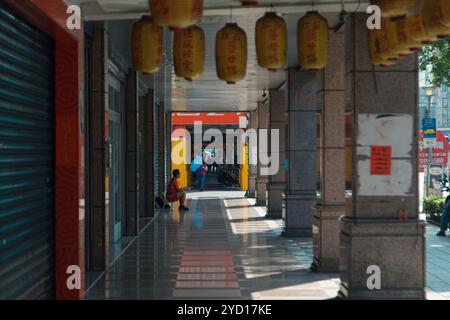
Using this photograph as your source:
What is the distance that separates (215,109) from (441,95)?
44.8 meters

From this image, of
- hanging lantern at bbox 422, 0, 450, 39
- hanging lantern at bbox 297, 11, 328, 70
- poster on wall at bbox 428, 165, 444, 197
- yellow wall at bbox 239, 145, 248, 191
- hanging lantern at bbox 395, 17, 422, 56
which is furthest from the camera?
yellow wall at bbox 239, 145, 248, 191

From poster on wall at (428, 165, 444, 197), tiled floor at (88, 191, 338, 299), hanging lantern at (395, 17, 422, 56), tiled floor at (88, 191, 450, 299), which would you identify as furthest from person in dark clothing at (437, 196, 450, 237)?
hanging lantern at (395, 17, 422, 56)

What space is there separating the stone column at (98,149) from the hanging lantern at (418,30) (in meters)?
5.93

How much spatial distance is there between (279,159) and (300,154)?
508cm

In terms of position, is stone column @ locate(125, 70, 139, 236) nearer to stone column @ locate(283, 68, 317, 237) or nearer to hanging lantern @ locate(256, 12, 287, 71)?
stone column @ locate(283, 68, 317, 237)

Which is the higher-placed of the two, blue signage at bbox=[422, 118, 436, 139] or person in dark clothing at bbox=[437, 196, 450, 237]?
blue signage at bbox=[422, 118, 436, 139]

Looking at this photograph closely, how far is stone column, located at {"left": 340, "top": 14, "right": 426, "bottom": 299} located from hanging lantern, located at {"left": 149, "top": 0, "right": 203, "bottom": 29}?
4099mm

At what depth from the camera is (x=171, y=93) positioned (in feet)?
74.5

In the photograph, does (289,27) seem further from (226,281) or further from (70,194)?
(70,194)

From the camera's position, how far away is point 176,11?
16.0 feet

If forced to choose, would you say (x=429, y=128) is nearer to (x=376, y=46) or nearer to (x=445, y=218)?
(x=445, y=218)

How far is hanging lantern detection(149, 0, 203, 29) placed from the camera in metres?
4.87


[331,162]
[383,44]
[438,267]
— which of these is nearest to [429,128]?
[438,267]

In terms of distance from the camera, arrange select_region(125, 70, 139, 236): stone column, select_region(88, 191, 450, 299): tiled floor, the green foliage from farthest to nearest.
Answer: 1. the green foliage
2. select_region(125, 70, 139, 236): stone column
3. select_region(88, 191, 450, 299): tiled floor
